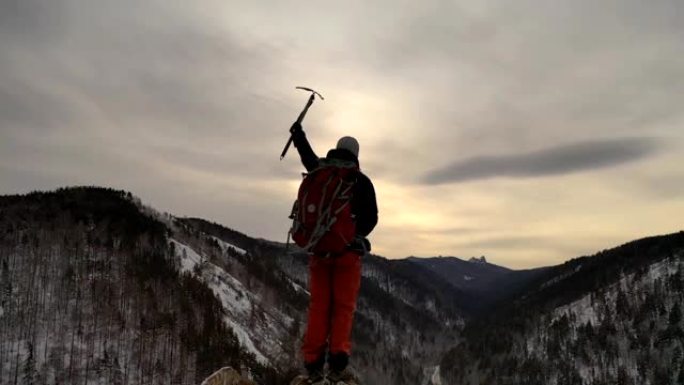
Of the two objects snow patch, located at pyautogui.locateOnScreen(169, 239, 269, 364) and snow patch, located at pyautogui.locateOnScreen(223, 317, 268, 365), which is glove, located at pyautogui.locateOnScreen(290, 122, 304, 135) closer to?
snow patch, located at pyautogui.locateOnScreen(223, 317, 268, 365)

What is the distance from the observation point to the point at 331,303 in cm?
679

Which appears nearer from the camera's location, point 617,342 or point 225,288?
point 225,288

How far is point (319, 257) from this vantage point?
22.2 ft

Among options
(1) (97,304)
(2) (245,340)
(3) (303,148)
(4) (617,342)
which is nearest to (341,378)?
(3) (303,148)

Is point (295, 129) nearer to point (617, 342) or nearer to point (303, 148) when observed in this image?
point (303, 148)

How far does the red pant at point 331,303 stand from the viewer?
6484 millimetres

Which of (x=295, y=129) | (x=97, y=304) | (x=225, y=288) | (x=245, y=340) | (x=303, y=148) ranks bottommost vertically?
(x=245, y=340)

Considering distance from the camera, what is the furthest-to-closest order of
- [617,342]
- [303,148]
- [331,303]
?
[617,342] → [303,148] → [331,303]

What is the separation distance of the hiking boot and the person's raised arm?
8.73 feet

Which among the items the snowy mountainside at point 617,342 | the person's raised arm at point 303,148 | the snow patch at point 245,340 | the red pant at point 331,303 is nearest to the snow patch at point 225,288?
the snow patch at point 245,340

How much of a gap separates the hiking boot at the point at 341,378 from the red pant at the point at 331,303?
256 mm

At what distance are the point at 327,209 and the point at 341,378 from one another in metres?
1.98

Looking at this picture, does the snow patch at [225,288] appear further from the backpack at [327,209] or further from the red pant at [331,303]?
the backpack at [327,209]

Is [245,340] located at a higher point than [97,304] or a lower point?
lower
